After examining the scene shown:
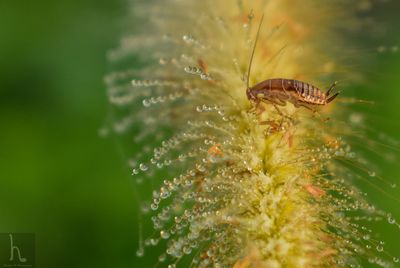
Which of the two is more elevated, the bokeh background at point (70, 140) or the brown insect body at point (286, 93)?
the bokeh background at point (70, 140)

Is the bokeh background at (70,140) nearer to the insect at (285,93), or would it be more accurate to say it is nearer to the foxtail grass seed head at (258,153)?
the foxtail grass seed head at (258,153)

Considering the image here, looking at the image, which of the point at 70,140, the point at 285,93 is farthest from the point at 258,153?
the point at 70,140

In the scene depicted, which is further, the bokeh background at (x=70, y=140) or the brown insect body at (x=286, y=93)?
the bokeh background at (x=70, y=140)

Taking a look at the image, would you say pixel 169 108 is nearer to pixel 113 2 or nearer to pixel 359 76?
pixel 359 76

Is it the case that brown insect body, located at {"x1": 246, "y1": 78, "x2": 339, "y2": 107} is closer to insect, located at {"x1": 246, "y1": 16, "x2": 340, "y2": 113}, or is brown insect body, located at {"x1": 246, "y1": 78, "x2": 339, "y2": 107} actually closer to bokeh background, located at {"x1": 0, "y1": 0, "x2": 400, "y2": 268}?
insect, located at {"x1": 246, "y1": 16, "x2": 340, "y2": 113}

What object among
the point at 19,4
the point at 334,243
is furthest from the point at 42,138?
the point at 334,243

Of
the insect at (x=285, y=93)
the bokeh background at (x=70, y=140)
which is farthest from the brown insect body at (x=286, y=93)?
the bokeh background at (x=70, y=140)

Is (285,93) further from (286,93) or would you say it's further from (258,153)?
(258,153)
